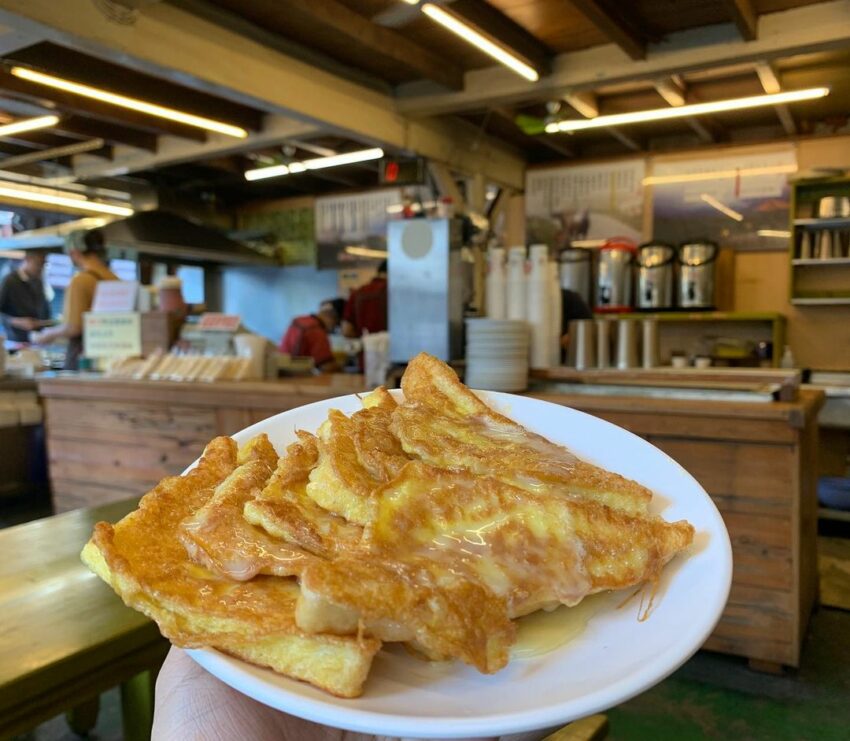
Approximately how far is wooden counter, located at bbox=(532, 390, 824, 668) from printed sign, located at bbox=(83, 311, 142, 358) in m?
3.07

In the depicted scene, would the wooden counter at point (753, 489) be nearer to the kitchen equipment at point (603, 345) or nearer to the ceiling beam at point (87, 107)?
the kitchen equipment at point (603, 345)

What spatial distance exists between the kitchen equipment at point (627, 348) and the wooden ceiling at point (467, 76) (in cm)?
160

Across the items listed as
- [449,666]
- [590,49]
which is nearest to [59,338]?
[590,49]

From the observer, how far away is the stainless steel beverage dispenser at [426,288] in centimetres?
320

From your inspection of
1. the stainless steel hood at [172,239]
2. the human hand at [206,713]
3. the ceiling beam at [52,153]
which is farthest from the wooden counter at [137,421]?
the stainless steel hood at [172,239]

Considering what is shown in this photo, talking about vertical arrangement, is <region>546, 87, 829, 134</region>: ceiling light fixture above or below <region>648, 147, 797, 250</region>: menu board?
above

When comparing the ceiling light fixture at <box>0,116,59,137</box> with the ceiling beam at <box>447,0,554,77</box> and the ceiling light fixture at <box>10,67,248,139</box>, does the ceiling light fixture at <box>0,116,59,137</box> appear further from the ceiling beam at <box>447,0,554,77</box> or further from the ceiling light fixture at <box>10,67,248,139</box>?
the ceiling beam at <box>447,0,554,77</box>

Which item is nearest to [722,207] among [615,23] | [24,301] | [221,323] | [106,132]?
[615,23]

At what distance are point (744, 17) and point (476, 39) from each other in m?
1.34

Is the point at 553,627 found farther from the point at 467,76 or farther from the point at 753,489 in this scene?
the point at 467,76

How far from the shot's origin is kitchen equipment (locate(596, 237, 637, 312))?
19.2 feet

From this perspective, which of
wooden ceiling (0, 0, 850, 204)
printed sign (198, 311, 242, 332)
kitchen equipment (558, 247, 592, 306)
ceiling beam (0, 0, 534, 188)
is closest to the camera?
ceiling beam (0, 0, 534, 188)

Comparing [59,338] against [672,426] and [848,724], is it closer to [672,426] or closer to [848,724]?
[672,426]

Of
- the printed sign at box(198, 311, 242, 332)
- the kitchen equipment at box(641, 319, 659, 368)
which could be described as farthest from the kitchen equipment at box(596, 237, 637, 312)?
the printed sign at box(198, 311, 242, 332)
